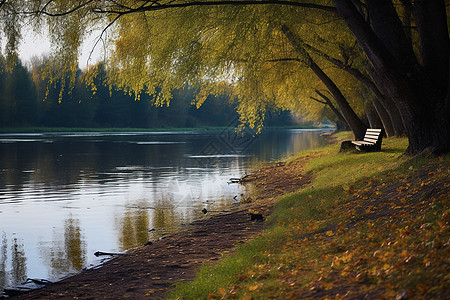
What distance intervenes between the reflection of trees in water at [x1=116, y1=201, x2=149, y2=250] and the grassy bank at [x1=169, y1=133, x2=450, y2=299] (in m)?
3.02

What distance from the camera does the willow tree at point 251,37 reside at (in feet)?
38.0

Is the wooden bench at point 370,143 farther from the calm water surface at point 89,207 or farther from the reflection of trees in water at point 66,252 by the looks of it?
the reflection of trees in water at point 66,252

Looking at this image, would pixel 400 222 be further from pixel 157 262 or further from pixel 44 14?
pixel 44 14

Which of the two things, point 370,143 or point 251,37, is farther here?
point 370,143

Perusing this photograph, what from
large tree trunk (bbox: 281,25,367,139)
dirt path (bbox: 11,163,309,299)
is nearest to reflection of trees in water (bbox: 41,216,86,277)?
dirt path (bbox: 11,163,309,299)

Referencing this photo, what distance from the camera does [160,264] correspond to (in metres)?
8.69

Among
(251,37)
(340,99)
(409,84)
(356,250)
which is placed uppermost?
(251,37)

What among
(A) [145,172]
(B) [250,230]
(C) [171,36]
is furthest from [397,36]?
(A) [145,172]

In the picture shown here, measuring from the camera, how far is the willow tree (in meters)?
11.6

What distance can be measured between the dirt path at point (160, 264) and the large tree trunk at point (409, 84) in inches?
162

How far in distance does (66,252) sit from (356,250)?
6.42 m

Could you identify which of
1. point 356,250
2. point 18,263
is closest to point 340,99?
point 18,263

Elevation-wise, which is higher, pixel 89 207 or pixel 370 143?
pixel 370 143

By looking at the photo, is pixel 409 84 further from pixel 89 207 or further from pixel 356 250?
pixel 89 207
